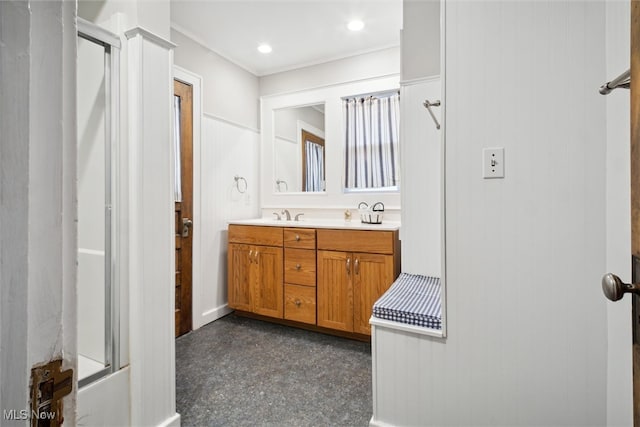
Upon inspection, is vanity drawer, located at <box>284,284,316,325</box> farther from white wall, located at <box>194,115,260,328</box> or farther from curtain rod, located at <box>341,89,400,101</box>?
curtain rod, located at <box>341,89,400,101</box>

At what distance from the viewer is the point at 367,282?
8.21 ft

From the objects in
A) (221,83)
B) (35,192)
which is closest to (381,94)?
(221,83)

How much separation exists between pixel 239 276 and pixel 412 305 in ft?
6.34

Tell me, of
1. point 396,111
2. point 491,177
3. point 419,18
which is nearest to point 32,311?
point 491,177

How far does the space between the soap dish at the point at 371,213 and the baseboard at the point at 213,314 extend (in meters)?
1.55

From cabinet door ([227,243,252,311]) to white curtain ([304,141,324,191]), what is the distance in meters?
0.91

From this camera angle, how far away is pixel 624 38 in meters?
0.95

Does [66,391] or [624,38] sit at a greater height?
[624,38]

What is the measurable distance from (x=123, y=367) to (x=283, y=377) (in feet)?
3.21

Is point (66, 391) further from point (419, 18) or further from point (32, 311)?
point (419, 18)

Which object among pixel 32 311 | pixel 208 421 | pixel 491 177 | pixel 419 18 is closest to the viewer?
pixel 32 311

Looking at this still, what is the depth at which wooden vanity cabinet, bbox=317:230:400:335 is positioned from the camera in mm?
2463

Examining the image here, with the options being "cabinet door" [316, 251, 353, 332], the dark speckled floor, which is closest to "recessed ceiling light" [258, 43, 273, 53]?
"cabinet door" [316, 251, 353, 332]

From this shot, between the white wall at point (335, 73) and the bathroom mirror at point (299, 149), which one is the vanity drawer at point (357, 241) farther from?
the white wall at point (335, 73)
